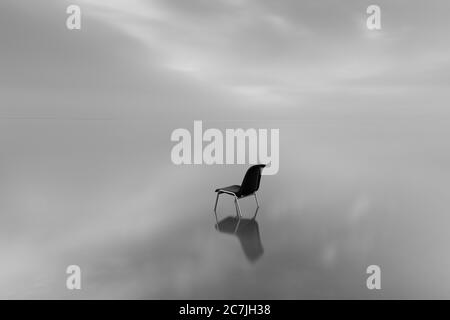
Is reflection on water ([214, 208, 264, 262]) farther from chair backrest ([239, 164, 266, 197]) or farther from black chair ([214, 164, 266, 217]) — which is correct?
chair backrest ([239, 164, 266, 197])

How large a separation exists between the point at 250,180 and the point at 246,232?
0.67 meters

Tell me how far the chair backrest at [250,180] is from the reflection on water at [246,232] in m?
0.31

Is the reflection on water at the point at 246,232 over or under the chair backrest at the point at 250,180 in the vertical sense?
under

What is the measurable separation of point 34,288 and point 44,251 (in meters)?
0.66

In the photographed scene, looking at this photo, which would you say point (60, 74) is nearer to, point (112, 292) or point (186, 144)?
point (186, 144)

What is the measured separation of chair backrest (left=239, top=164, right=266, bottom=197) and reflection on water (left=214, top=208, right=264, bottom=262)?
1.02ft

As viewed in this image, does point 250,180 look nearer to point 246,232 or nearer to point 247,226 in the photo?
point 247,226

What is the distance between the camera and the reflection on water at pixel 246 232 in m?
3.07

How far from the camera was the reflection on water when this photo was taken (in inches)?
121

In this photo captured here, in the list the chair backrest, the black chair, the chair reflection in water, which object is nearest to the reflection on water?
the chair reflection in water

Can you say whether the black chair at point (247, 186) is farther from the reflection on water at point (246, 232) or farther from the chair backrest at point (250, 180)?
the reflection on water at point (246, 232)

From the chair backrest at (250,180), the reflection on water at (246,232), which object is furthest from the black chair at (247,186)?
the reflection on water at (246,232)

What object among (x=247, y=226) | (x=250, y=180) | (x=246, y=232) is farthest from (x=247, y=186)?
(x=246, y=232)
